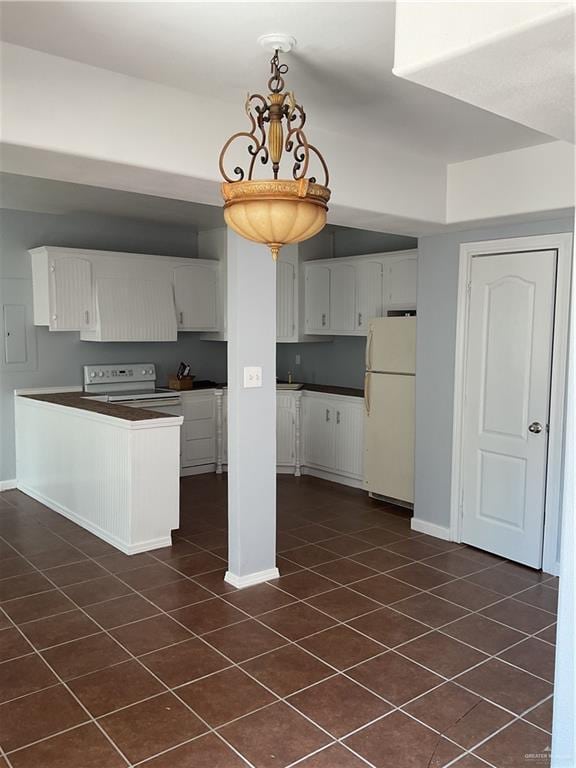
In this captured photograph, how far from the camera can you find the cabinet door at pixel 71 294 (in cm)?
571

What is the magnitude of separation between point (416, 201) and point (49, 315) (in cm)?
337

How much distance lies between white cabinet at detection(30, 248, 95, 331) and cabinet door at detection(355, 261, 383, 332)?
2.46 m

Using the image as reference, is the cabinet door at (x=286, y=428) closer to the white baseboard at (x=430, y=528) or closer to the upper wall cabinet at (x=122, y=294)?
the upper wall cabinet at (x=122, y=294)

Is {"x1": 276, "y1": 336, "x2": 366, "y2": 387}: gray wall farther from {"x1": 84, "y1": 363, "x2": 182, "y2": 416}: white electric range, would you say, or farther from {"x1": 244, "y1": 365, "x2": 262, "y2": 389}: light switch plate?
{"x1": 244, "y1": 365, "x2": 262, "y2": 389}: light switch plate

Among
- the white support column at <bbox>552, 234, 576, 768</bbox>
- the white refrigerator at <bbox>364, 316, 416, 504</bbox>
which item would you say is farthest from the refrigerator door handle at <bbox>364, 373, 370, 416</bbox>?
the white support column at <bbox>552, 234, 576, 768</bbox>

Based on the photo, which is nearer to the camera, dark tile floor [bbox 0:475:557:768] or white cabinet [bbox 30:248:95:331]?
dark tile floor [bbox 0:475:557:768]

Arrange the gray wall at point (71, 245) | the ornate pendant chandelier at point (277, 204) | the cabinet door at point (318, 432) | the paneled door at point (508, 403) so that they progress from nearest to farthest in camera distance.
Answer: the ornate pendant chandelier at point (277, 204) → the paneled door at point (508, 403) → the gray wall at point (71, 245) → the cabinet door at point (318, 432)

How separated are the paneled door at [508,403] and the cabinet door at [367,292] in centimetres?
155

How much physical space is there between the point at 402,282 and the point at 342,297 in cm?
77

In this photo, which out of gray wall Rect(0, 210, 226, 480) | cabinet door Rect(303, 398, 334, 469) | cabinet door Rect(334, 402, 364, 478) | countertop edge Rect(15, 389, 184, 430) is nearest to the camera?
countertop edge Rect(15, 389, 184, 430)

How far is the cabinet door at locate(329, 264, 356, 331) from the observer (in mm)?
6230

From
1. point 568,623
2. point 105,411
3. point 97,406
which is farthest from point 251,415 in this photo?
point 568,623

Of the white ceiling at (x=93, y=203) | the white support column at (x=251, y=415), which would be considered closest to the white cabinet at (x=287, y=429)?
the white ceiling at (x=93, y=203)

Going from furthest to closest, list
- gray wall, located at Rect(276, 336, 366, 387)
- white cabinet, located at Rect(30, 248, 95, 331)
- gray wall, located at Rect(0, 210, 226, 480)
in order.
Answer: gray wall, located at Rect(276, 336, 366, 387) → gray wall, located at Rect(0, 210, 226, 480) → white cabinet, located at Rect(30, 248, 95, 331)
